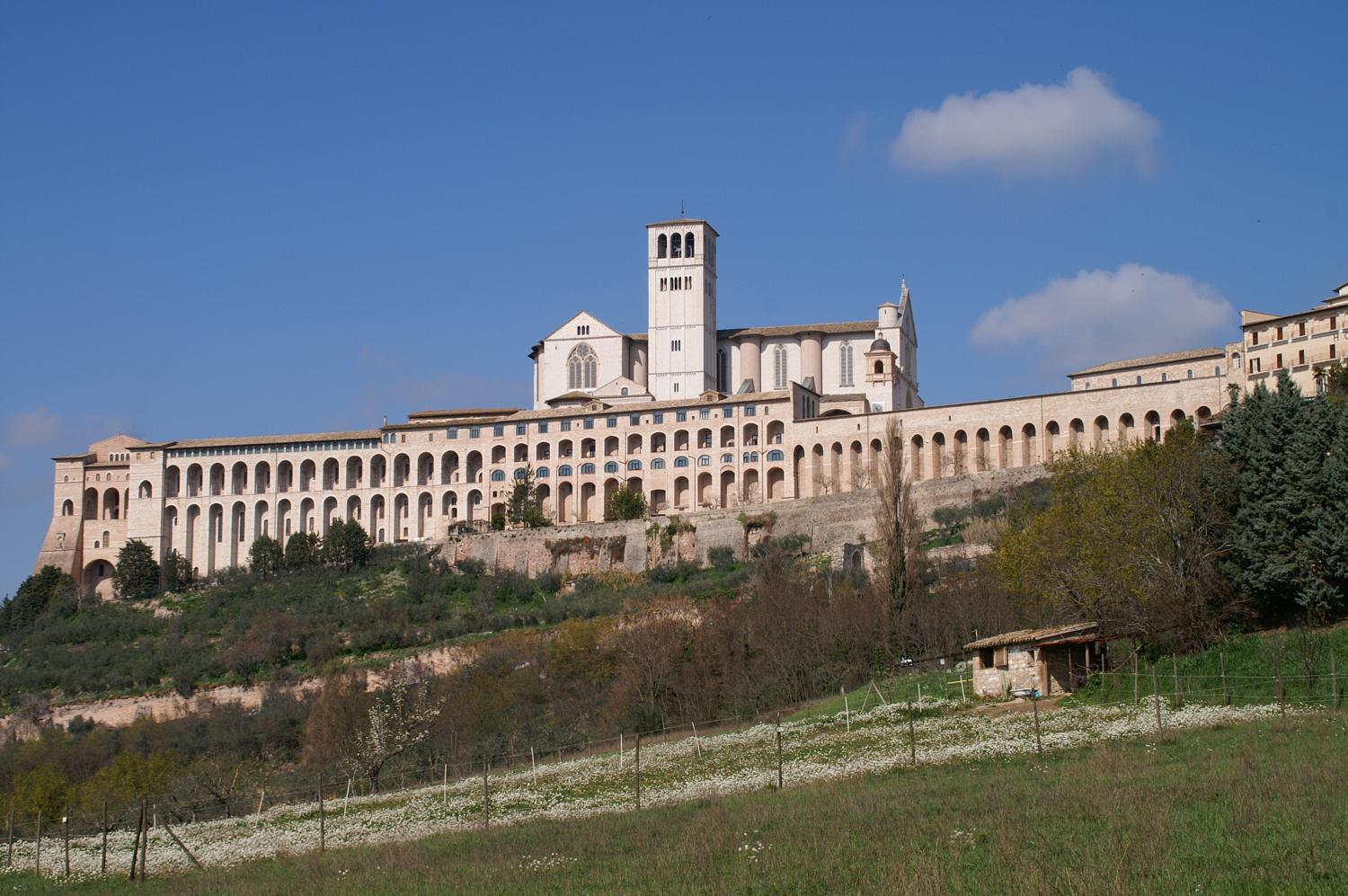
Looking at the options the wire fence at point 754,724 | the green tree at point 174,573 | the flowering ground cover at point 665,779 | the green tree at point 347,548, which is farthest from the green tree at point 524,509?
the flowering ground cover at point 665,779

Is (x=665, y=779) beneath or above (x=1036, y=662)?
beneath

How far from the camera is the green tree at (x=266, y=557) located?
276 feet

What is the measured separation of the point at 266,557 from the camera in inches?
3327

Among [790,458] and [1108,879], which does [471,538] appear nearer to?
[790,458]

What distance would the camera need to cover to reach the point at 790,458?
8050 cm

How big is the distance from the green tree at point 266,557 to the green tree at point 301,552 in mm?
531

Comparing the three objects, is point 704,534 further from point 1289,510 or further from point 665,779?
point 665,779

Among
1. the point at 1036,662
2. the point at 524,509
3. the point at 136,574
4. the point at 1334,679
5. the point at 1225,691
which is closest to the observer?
the point at 1334,679

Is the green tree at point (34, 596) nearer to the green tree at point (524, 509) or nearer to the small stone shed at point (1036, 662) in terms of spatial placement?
the green tree at point (524, 509)

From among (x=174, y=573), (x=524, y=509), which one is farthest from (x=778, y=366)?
(x=174, y=573)

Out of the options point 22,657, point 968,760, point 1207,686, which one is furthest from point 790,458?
point 968,760

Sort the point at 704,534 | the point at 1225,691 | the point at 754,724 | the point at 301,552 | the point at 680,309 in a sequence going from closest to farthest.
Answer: the point at 1225,691, the point at 754,724, the point at 704,534, the point at 301,552, the point at 680,309

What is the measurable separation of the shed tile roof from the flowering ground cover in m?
1.70

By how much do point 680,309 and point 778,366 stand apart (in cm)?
683
